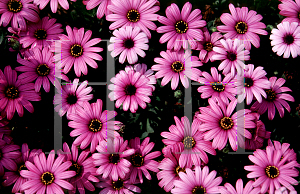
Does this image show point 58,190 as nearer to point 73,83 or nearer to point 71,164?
point 71,164

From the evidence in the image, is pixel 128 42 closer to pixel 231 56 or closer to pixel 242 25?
pixel 231 56

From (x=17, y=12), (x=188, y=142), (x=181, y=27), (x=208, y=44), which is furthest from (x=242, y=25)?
(x=17, y=12)

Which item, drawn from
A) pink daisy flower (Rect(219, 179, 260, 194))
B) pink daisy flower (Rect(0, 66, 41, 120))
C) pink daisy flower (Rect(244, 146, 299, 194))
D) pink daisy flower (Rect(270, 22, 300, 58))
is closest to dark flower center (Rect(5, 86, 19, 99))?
pink daisy flower (Rect(0, 66, 41, 120))

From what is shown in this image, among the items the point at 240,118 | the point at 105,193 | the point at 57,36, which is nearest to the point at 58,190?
the point at 105,193

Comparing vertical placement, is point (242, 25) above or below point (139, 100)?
above

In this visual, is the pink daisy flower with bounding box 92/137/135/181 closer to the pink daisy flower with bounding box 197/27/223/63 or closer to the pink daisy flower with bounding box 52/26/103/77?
the pink daisy flower with bounding box 52/26/103/77

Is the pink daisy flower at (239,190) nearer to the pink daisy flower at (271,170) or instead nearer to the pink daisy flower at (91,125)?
the pink daisy flower at (271,170)
